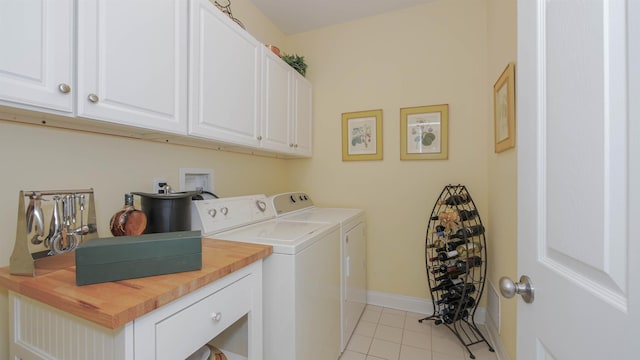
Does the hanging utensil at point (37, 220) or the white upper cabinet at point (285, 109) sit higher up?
the white upper cabinet at point (285, 109)

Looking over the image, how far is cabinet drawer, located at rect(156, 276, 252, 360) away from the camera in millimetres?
709

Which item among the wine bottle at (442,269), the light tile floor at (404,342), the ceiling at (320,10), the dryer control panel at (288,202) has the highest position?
the ceiling at (320,10)

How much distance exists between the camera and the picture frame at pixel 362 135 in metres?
2.38

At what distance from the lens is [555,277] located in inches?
21.6

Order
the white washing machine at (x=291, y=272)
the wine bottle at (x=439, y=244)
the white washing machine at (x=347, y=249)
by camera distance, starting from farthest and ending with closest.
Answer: the wine bottle at (x=439, y=244), the white washing machine at (x=347, y=249), the white washing machine at (x=291, y=272)

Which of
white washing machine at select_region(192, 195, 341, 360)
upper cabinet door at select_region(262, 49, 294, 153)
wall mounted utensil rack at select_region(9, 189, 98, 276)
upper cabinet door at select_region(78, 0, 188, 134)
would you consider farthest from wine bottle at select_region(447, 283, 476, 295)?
wall mounted utensil rack at select_region(9, 189, 98, 276)

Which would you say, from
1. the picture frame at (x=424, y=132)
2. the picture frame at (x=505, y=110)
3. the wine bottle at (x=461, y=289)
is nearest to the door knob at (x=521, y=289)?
the picture frame at (x=505, y=110)

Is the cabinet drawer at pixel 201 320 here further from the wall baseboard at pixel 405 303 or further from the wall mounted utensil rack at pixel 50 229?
the wall baseboard at pixel 405 303

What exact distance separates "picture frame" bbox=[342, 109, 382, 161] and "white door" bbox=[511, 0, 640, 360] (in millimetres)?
1682

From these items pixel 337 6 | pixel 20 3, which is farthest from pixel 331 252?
pixel 337 6

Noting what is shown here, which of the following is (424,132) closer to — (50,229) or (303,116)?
(303,116)

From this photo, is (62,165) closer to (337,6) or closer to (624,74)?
(624,74)

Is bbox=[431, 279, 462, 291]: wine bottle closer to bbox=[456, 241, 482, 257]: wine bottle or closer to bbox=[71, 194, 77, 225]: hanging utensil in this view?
bbox=[456, 241, 482, 257]: wine bottle

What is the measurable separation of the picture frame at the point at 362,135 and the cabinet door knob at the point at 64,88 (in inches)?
77.7
